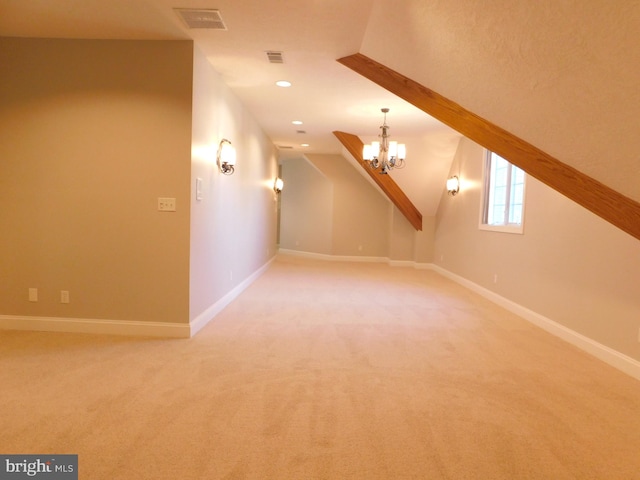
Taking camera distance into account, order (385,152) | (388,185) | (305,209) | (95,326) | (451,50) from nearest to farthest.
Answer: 1. (451,50)
2. (95,326)
3. (385,152)
4. (388,185)
5. (305,209)

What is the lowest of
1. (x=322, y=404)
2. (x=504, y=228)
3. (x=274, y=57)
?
(x=322, y=404)

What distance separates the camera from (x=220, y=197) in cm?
432

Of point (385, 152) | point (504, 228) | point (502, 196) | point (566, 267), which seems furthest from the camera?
point (385, 152)

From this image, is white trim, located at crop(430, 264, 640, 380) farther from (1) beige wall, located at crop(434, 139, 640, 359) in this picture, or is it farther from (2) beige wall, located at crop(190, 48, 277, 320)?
(2) beige wall, located at crop(190, 48, 277, 320)

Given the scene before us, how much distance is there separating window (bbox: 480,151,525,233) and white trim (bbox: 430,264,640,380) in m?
0.90

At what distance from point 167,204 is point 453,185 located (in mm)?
5144

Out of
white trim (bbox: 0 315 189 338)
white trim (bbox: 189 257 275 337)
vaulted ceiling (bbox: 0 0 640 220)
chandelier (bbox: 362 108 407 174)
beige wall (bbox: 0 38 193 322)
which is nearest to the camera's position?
vaulted ceiling (bbox: 0 0 640 220)

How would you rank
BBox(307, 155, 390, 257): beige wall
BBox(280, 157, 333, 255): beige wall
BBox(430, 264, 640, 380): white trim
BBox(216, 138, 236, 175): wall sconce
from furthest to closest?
1. BBox(280, 157, 333, 255): beige wall
2. BBox(307, 155, 390, 257): beige wall
3. BBox(216, 138, 236, 175): wall sconce
4. BBox(430, 264, 640, 380): white trim

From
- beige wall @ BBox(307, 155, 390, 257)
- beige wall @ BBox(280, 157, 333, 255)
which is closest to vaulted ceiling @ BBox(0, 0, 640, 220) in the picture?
beige wall @ BBox(307, 155, 390, 257)

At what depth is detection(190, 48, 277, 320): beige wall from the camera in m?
3.60

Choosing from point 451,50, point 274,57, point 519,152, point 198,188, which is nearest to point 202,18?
point 274,57

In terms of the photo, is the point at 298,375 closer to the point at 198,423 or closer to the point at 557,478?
the point at 198,423

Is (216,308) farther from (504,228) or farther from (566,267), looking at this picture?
(504,228)

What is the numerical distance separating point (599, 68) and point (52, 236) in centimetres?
395
